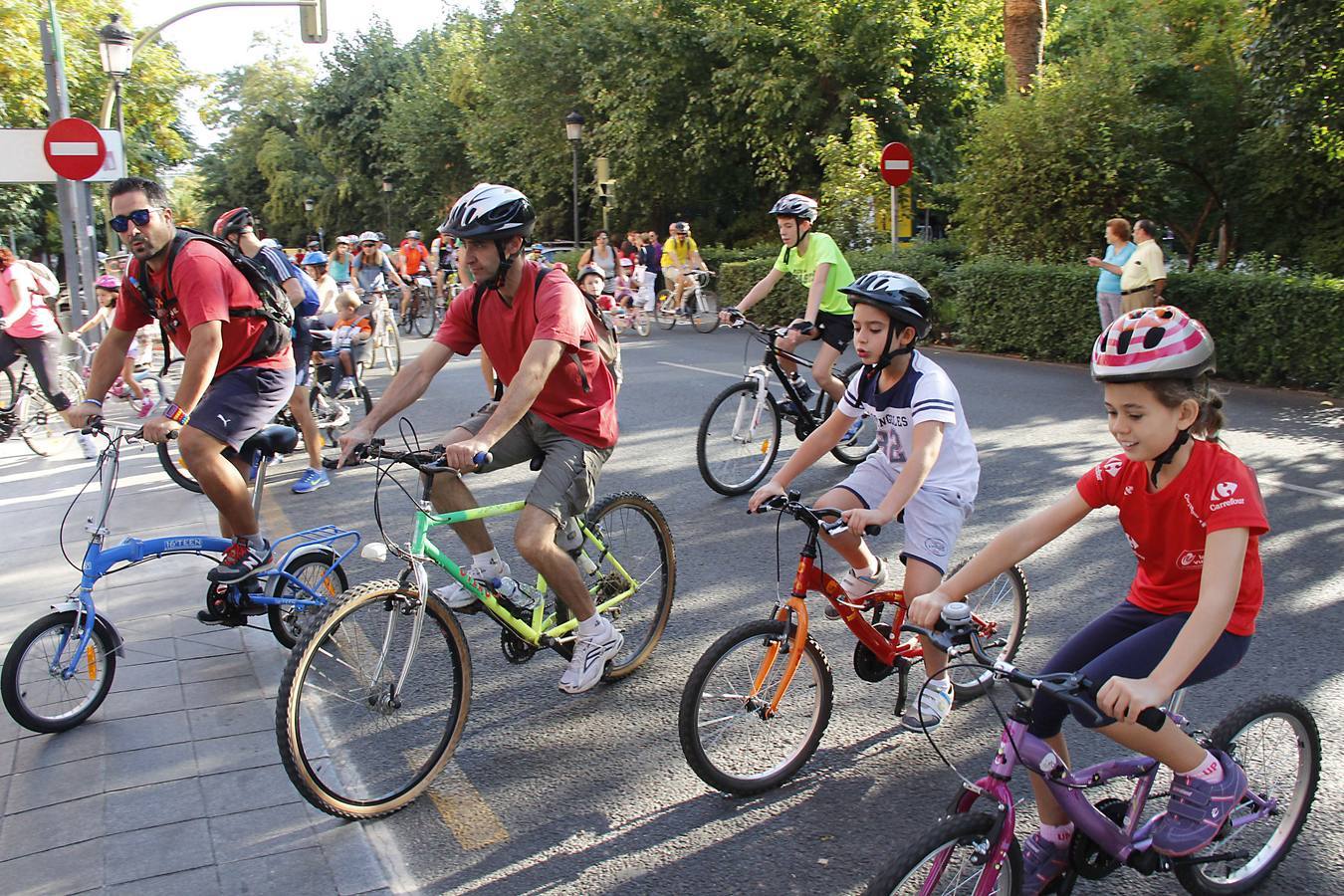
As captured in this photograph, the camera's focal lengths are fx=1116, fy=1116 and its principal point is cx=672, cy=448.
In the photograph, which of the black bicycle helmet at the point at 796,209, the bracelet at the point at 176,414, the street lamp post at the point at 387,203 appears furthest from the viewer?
the street lamp post at the point at 387,203

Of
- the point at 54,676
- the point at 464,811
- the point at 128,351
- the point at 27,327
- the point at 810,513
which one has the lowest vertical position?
the point at 464,811

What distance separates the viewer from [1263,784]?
3.09 metres

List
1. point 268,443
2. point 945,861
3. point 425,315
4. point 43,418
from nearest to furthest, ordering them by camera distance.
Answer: point 945,861
point 268,443
point 43,418
point 425,315

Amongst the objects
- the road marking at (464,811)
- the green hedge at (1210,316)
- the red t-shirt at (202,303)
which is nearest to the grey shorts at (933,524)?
the road marking at (464,811)

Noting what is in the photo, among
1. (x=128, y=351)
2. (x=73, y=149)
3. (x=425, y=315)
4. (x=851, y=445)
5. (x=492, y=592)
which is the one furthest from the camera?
(x=425, y=315)

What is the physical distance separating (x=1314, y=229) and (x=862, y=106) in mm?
9732

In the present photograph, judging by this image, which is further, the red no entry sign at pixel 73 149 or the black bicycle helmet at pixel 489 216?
the red no entry sign at pixel 73 149

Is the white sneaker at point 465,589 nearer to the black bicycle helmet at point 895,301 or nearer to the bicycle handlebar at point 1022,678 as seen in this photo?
the black bicycle helmet at point 895,301

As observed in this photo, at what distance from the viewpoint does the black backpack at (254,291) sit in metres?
5.04

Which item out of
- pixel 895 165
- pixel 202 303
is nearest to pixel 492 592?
pixel 202 303

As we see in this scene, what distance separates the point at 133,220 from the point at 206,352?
0.68 metres

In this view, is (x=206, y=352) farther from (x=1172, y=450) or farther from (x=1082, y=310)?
(x=1082, y=310)

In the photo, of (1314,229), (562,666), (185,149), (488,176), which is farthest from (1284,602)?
(488,176)

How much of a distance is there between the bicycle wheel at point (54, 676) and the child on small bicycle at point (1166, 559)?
11.3 ft
